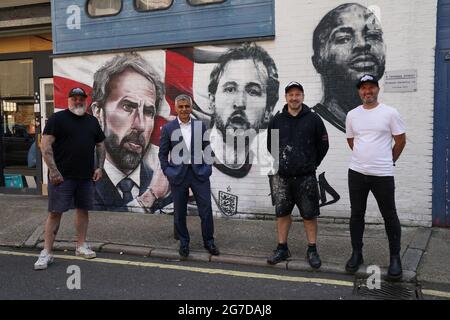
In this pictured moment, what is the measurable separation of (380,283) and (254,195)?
2.92m

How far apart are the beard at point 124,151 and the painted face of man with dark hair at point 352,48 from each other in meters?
3.19

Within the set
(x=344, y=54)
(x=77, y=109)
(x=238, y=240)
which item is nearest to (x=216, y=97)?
(x=344, y=54)

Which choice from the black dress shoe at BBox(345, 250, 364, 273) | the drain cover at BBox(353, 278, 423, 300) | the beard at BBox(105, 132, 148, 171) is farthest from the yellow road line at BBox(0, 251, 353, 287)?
the beard at BBox(105, 132, 148, 171)

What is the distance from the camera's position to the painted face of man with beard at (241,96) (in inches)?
273

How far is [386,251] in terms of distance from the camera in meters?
5.32

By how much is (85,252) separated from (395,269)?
11.4 feet

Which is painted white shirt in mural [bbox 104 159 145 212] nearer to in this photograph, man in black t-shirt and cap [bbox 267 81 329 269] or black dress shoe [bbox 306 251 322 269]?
man in black t-shirt and cap [bbox 267 81 329 269]

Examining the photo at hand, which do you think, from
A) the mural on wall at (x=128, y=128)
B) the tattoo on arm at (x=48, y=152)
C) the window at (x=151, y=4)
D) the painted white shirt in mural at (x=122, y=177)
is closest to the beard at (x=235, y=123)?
the mural on wall at (x=128, y=128)

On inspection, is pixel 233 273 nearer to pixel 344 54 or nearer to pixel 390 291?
pixel 390 291

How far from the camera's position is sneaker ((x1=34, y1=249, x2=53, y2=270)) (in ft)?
16.1

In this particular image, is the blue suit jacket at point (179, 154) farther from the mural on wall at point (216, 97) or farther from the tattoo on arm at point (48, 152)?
the mural on wall at point (216, 97)

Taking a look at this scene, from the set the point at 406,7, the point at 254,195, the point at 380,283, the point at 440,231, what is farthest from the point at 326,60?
the point at 380,283

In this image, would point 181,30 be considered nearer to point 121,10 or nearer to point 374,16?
point 121,10

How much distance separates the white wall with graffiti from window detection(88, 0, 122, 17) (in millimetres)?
727
